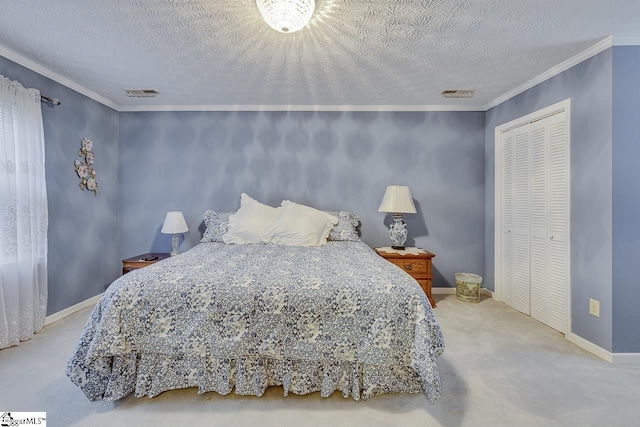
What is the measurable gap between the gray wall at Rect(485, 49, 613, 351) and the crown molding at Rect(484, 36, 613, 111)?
1.6 inches

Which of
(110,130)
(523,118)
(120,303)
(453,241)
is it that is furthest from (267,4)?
(453,241)

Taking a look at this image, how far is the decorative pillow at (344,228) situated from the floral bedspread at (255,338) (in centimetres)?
162

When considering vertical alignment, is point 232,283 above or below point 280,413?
above

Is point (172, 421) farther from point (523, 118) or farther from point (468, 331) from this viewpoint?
point (523, 118)

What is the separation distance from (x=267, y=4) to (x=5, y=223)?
2.61 metres

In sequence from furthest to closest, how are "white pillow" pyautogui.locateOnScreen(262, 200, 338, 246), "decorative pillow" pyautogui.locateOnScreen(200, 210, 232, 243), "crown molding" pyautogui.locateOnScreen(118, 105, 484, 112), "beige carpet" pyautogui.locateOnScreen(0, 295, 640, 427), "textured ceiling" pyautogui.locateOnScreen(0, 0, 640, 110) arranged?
"crown molding" pyautogui.locateOnScreen(118, 105, 484, 112)
"decorative pillow" pyautogui.locateOnScreen(200, 210, 232, 243)
"white pillow" pyautogui.locateOnScreen(262, 200, 338, 246)
"textured ceiling" pyautogui.locateOnScreen(0, 0, 640, 110)
"beige carpet" pyautogui.locateOnScreen(0, 295, 640, 427)

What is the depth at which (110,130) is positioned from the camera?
3.66m

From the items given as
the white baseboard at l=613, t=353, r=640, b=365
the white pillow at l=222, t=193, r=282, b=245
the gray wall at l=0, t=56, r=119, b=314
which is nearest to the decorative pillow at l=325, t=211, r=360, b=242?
the white pillow at l=222, t=193, r=282, b=245

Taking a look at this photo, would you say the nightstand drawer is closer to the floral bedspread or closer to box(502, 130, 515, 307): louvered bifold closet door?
box(502, 130, 515, 307): louvered bifold closet door

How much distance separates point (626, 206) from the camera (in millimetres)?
2162

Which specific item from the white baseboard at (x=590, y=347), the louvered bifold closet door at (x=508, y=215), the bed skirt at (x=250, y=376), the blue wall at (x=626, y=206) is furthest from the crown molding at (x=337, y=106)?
the bed skirt at (x=250, y=376)

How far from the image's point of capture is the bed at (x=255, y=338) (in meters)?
1.63

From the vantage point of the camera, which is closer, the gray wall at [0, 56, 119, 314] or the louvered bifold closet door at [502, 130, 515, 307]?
the gray wall at [0, 56, 119, 314]

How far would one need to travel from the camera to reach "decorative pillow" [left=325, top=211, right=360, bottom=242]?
11.0 ft
